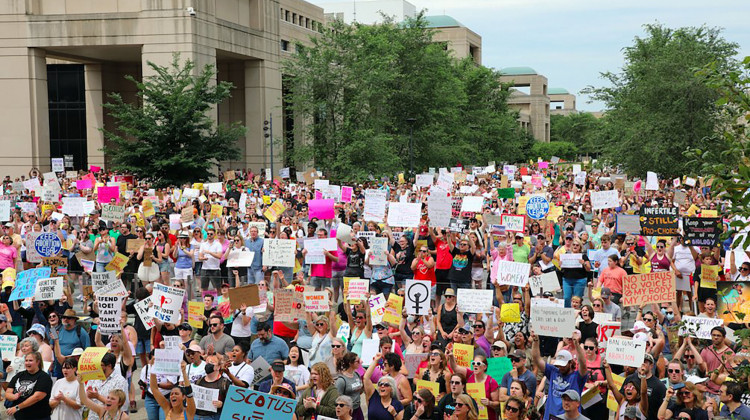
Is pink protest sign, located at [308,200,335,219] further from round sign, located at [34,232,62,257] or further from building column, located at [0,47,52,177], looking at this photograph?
building column, located at [0,47,52,177]

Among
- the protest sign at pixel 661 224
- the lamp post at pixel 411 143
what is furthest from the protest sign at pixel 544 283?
the lamp post at pixel 411 143

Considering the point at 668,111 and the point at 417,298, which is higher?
the point at 668,111

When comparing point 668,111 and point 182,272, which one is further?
point 668,111

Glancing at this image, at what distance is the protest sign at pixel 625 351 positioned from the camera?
9.73 meters

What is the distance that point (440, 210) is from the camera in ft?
59.8

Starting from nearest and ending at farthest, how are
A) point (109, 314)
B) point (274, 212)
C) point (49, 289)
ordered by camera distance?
1. point (109, 314)
2. point (49, 289)
3. point (274, 212)

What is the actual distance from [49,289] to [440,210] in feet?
26.1

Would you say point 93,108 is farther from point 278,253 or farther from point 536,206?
point 278,253

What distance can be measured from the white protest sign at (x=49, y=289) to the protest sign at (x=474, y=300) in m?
5.85

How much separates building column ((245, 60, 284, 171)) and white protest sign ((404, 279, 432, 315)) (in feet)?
140

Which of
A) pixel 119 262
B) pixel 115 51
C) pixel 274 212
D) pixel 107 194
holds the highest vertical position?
pixel 115 51

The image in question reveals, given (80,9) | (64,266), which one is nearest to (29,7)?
(80,9)

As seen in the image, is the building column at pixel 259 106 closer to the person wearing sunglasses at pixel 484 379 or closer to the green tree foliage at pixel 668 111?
the green tree foliage at pixel 668 111

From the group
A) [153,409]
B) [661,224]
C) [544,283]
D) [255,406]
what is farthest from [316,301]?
[661,224]
